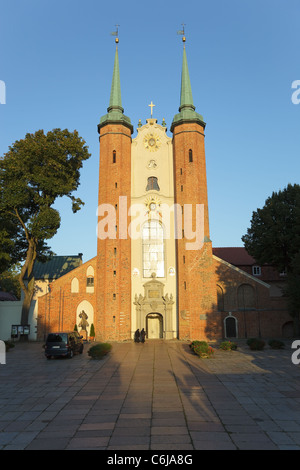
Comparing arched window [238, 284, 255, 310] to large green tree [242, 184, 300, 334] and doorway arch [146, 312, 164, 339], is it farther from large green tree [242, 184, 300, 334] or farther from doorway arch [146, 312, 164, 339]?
doorway arch [146, 312, 164, 339]

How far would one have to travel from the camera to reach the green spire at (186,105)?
34.9 meters

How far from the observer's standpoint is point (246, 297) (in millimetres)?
33875

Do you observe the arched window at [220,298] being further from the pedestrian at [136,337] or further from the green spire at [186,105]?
the green spire at [186,105]

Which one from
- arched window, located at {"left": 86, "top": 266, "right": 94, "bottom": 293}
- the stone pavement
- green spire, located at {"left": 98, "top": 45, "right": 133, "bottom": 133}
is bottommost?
the stone pavement

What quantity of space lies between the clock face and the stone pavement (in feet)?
72.7

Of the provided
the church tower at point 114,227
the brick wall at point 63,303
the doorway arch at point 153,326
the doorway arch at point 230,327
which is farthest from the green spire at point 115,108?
the doorway arch at point 230,327

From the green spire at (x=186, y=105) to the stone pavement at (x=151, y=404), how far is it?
916 inches

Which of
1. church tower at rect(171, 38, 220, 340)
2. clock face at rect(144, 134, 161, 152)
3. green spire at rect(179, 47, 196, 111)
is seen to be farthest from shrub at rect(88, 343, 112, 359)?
green spire at rect(179, 47, 196, 111)

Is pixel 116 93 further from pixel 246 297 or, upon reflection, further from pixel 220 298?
pixel 246 297

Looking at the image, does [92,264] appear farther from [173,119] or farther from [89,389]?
[89,389]

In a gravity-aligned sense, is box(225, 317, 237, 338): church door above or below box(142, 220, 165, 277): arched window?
below

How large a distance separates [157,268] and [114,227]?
555cm

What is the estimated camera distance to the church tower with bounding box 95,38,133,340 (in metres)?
31.0

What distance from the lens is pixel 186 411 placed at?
1032cm
